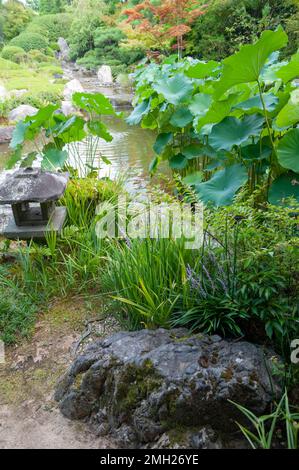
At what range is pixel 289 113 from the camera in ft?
6.55

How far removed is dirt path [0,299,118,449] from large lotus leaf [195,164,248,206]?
94 cm

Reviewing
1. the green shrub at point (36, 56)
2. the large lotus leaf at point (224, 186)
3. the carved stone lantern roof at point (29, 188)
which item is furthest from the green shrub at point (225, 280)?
the green shrub at point (36, 56)

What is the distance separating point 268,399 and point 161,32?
11856 mm

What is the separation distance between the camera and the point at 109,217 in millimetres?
3041

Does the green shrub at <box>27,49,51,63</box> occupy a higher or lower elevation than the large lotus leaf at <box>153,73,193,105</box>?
higher

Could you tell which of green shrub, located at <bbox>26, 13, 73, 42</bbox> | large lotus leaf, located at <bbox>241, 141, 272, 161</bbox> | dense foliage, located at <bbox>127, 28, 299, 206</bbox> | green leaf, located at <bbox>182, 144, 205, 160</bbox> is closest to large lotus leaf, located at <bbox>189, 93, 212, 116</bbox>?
dense foliage, located at <bbox>127, 28, 299, 206</bbox>

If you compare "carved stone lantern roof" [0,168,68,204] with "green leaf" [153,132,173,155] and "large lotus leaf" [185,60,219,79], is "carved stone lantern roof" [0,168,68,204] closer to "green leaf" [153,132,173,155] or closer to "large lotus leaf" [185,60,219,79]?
"green leaf" [153,132,173,155]

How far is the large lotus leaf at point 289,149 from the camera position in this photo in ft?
6.69

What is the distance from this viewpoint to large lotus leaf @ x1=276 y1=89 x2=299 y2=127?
1970 millimetres

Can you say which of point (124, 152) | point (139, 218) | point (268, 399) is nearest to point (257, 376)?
point (268, 399)

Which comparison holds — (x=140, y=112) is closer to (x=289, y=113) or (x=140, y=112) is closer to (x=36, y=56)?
(x=289, y=113)

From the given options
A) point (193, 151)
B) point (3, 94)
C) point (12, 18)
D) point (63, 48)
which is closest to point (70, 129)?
point (193, 151)

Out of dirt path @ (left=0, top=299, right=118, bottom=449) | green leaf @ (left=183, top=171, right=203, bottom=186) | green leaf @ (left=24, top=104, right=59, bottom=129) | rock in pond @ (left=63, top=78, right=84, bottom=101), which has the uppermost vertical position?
rock in pond @ (left=63, top=78, right=84, bottom=101)

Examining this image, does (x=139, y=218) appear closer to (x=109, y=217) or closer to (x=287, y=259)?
(x=109, y=217)
